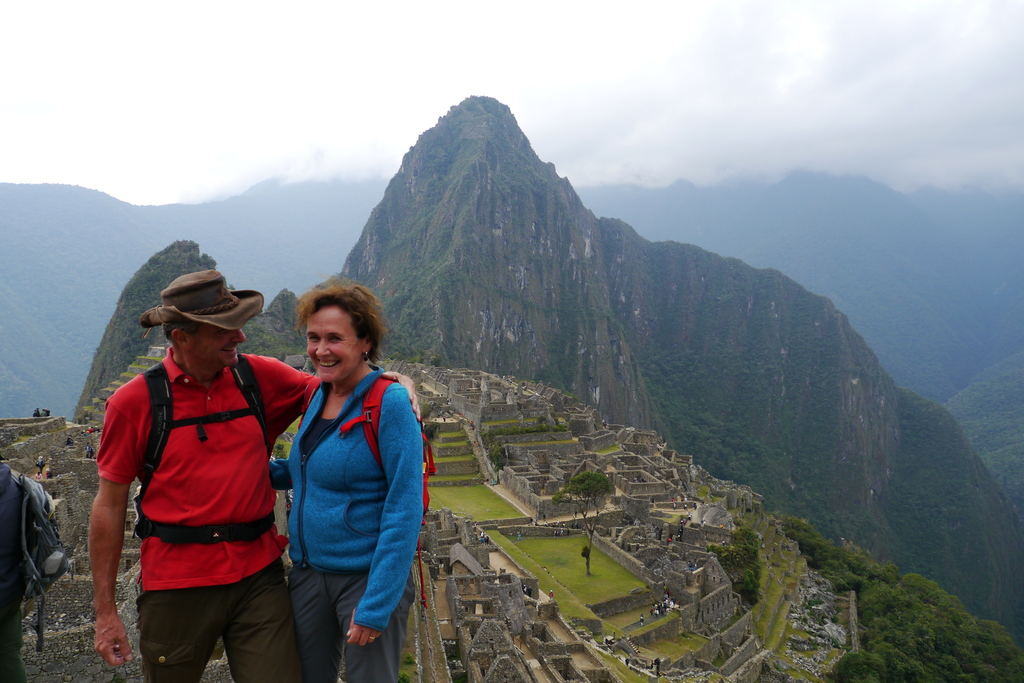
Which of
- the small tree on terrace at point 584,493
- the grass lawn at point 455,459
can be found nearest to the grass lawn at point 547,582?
the small tree on terrace at point 584,493

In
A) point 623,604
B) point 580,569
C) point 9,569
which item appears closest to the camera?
point 9,569

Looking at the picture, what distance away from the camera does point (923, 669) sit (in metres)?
26.8

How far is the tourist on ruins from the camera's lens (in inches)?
143

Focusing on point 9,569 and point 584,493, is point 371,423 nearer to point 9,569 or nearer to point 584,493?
point 9,569

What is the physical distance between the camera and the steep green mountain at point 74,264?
59.1 meters

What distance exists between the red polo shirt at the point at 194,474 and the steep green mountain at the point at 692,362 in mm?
99530

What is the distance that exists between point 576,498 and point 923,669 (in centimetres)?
1741

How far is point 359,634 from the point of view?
310 cm

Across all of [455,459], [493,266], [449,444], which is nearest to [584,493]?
[455,459]

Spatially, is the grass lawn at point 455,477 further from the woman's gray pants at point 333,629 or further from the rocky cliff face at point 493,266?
the rocky cliff face at point 493,266

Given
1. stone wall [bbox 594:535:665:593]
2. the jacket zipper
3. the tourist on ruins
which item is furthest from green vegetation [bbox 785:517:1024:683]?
the tourist on ruins

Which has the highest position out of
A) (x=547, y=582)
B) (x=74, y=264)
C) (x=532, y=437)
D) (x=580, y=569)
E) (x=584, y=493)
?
(x=74, y=264)

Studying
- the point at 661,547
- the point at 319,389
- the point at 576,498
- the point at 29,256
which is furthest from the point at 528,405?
the point at 29,256

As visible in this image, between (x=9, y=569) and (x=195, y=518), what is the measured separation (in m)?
1.64
